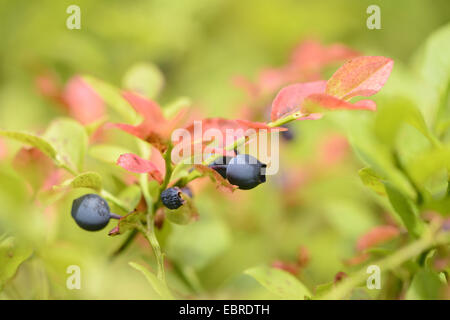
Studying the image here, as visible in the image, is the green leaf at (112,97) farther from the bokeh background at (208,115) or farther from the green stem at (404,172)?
the green stem at (404,172)

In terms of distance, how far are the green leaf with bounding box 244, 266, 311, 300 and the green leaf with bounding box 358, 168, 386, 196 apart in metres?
0.13

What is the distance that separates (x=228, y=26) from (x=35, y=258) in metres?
1.67

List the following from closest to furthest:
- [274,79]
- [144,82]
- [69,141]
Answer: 1. [69,141]
2. [144,82]
3. [274,79]

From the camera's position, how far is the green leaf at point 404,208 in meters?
0.50

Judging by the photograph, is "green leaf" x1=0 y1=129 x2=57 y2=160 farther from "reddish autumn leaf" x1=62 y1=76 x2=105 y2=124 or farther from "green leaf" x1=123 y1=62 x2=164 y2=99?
"reddish autumn leaf" x1=62 y1=76 x2=105 y2=124

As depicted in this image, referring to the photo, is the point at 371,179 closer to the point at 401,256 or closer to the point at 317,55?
the point at 401,256

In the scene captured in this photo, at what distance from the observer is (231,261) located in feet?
3.54

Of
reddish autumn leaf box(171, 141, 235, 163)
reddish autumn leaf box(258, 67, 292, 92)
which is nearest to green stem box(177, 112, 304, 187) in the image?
reddish autumn leaf box(171, 141, 235, 163)

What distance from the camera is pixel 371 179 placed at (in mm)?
534

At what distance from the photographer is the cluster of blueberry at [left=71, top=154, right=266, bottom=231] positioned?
1.65ft

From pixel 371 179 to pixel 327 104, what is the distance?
0.38ft

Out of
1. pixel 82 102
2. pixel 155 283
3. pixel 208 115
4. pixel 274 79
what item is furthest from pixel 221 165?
pixel 208 115

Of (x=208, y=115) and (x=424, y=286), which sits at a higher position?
(x=208, y=115)
